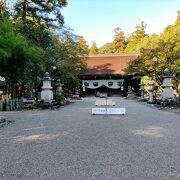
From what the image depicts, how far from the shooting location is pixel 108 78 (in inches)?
1969

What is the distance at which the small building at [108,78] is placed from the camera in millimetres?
48938

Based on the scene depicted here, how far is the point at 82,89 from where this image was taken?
5016 centimetres

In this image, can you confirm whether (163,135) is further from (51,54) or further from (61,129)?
(51,54)

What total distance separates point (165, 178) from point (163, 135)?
15.6ft

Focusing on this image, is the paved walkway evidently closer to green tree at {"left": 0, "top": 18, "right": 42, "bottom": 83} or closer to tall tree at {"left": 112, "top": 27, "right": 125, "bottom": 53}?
green tree at {"left": 0, "top": 18, "right": 42, "bottom": 83}

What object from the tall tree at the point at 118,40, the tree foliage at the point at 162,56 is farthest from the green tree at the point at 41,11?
the tall tree at the point at 118,40

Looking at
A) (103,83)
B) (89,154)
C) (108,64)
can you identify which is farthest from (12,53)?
(108,64)

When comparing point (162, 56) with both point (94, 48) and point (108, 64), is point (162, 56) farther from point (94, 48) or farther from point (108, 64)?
point (94, 48)

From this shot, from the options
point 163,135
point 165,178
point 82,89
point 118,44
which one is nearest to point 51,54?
point 163,135

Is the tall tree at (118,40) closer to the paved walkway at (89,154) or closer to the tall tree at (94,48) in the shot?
the tall tree at (94,48)

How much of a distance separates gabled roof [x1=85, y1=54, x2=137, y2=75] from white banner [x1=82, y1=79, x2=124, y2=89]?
1482 mm

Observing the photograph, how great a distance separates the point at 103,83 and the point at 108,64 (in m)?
3.08

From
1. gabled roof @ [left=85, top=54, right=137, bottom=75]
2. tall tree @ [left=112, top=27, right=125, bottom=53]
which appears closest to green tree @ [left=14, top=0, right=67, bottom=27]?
gabled roof @ [left=85, top=54, right=137, bottom=75]

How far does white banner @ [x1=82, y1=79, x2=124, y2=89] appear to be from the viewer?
163 feet
